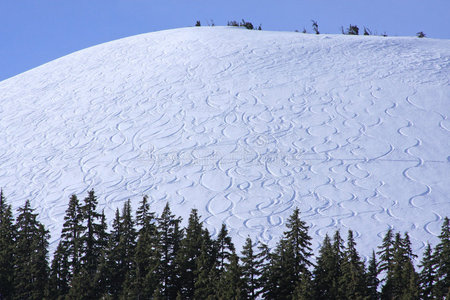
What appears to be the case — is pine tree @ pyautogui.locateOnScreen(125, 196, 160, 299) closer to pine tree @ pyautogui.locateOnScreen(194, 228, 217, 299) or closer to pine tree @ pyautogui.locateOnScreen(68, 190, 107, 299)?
pine tree @ pyautogui.locateOnScreen(68, 190, 107, 299)

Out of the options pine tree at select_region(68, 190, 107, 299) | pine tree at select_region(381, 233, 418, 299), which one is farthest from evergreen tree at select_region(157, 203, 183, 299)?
pine tree at select_region(381, 233, 418, 299)

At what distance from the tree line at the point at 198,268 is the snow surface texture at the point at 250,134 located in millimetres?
3912

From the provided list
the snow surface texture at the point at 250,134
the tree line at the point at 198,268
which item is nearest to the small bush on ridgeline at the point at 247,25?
the snow surface texture at the point at 250,134

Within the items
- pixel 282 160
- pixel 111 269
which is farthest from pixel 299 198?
pixel 111 269

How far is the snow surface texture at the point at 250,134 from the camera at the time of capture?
805 inches

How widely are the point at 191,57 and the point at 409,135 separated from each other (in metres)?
14.8

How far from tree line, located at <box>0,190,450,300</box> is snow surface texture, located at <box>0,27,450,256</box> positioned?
391cm

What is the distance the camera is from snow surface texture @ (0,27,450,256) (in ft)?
67.1

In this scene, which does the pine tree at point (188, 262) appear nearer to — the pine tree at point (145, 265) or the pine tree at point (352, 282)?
the pine tree at point (145, 265)

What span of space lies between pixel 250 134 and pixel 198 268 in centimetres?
1236

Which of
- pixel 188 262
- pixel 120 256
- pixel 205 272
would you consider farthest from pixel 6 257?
pixel 205 272

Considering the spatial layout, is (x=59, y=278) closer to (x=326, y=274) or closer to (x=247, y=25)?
(x=326, y=274)

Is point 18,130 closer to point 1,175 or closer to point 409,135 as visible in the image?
point 1,175

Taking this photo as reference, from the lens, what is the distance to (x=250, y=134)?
83.8 ft
